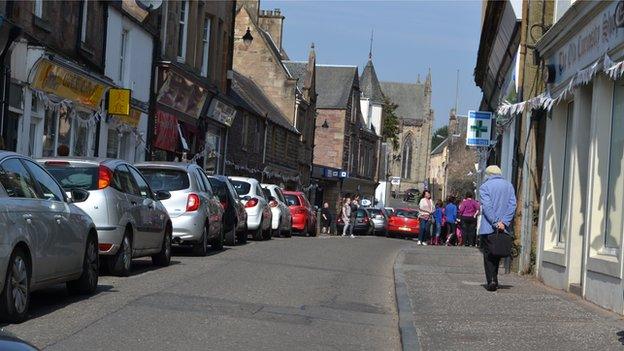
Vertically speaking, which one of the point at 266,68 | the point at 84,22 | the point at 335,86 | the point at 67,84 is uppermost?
the point at 335,86

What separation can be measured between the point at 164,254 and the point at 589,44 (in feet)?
22.5

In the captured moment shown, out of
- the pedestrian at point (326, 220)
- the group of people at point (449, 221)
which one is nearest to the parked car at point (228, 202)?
the group of people at point (449, 221)

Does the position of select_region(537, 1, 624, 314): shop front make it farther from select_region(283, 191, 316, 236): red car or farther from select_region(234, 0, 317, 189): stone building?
select_region(234, 0, 317, 189): stone building

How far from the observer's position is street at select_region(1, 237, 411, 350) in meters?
8.74

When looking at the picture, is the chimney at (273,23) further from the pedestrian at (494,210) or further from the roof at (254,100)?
the pedestrian at (494,210)

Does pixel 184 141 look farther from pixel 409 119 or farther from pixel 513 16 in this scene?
pixel 409 119

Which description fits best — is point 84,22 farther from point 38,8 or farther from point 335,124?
point 335,124

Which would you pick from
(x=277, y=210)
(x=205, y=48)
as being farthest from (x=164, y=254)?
(x=205, y=48)

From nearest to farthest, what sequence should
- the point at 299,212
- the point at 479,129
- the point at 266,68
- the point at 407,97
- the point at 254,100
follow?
the point at 479,129, the point at 299,212, the point at 254,100, the point at 266,68, the point at 407,97

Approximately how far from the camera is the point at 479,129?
24859mm

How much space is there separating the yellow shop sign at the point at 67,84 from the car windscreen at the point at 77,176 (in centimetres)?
856

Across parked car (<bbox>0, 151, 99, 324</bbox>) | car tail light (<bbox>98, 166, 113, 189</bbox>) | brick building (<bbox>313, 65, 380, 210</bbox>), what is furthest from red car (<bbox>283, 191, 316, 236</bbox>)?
brick building (<bbox>313, 65, 380, 210</bbox>)

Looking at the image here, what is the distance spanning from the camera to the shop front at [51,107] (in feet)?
67.0

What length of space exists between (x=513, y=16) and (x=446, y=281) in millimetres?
8208
